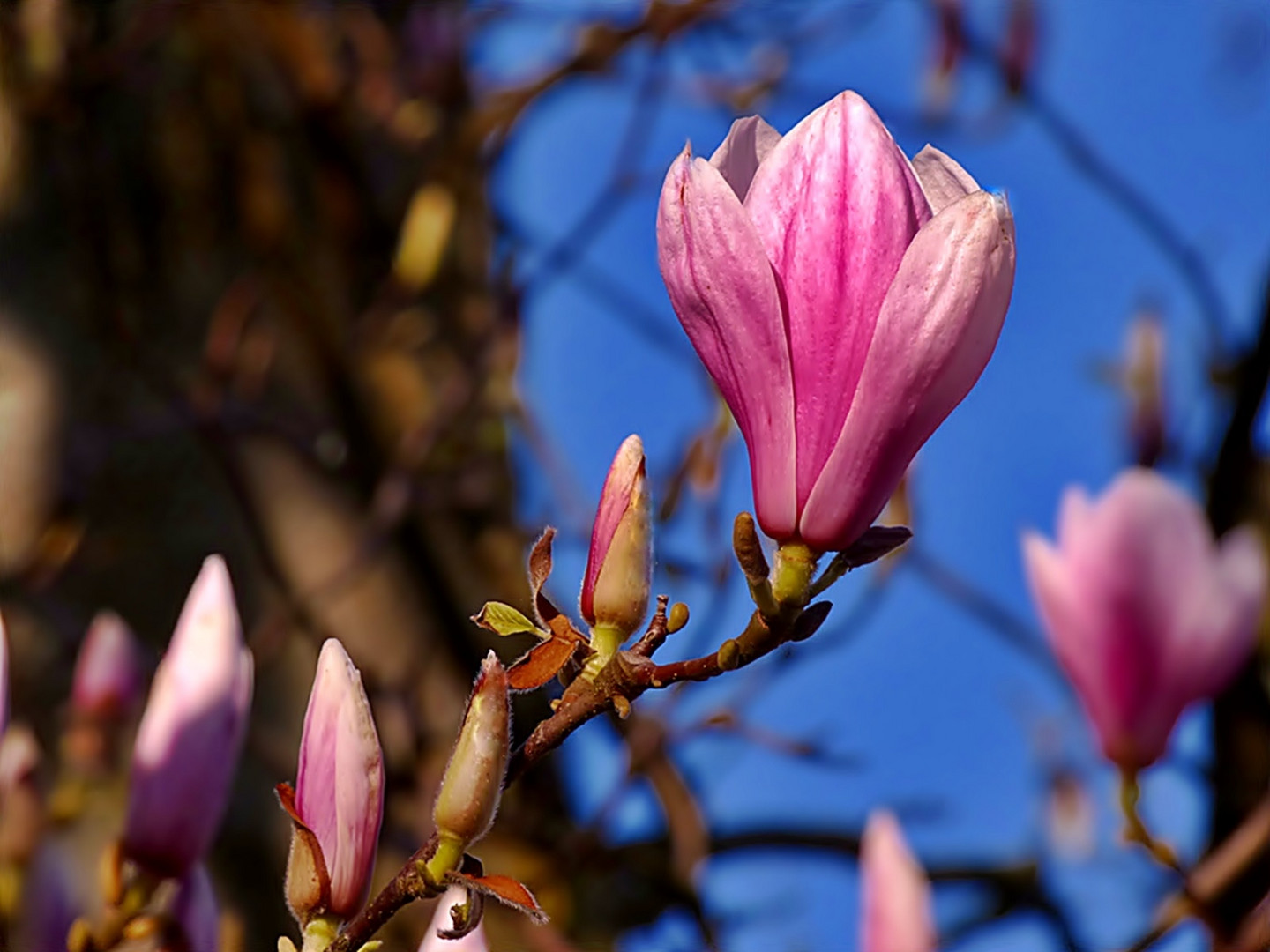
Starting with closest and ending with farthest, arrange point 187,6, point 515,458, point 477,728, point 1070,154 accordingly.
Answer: point 477,728 < point 1070,154 < point 187,6 < point 515,458

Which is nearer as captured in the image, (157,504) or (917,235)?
(917,235)

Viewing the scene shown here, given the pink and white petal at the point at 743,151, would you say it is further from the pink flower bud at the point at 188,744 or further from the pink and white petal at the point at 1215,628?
the pink and white petal at the point at 1215,628

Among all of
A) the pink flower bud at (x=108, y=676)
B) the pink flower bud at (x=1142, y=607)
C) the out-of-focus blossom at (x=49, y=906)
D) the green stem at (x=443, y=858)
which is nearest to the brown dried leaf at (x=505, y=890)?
the green stem at (x=443, y=858)

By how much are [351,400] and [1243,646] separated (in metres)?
0.80

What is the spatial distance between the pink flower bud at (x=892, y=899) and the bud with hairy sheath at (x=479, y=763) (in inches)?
11.0

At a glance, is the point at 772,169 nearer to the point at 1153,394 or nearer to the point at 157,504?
the point at 1153,394

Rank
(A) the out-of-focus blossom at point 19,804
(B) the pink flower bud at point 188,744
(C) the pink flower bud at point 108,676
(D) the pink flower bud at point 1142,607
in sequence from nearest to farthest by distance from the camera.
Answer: (B) the pink flower bud at point 188,744 → (A) the out-of-focus blossom at point 19,804 → (D) the pink flower bud at point 1142,607 → (C) the pink flower bud at point 108,676

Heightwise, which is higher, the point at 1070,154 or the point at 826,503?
the point at 1070,154

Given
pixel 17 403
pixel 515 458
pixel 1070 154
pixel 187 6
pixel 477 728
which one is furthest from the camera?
pixel 515 458

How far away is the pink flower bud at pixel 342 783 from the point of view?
363 mm

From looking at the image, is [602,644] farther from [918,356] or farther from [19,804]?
[19,804]

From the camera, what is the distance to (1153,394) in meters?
1.11

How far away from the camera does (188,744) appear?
49cm

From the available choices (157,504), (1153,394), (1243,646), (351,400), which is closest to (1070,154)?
(1153,394)
